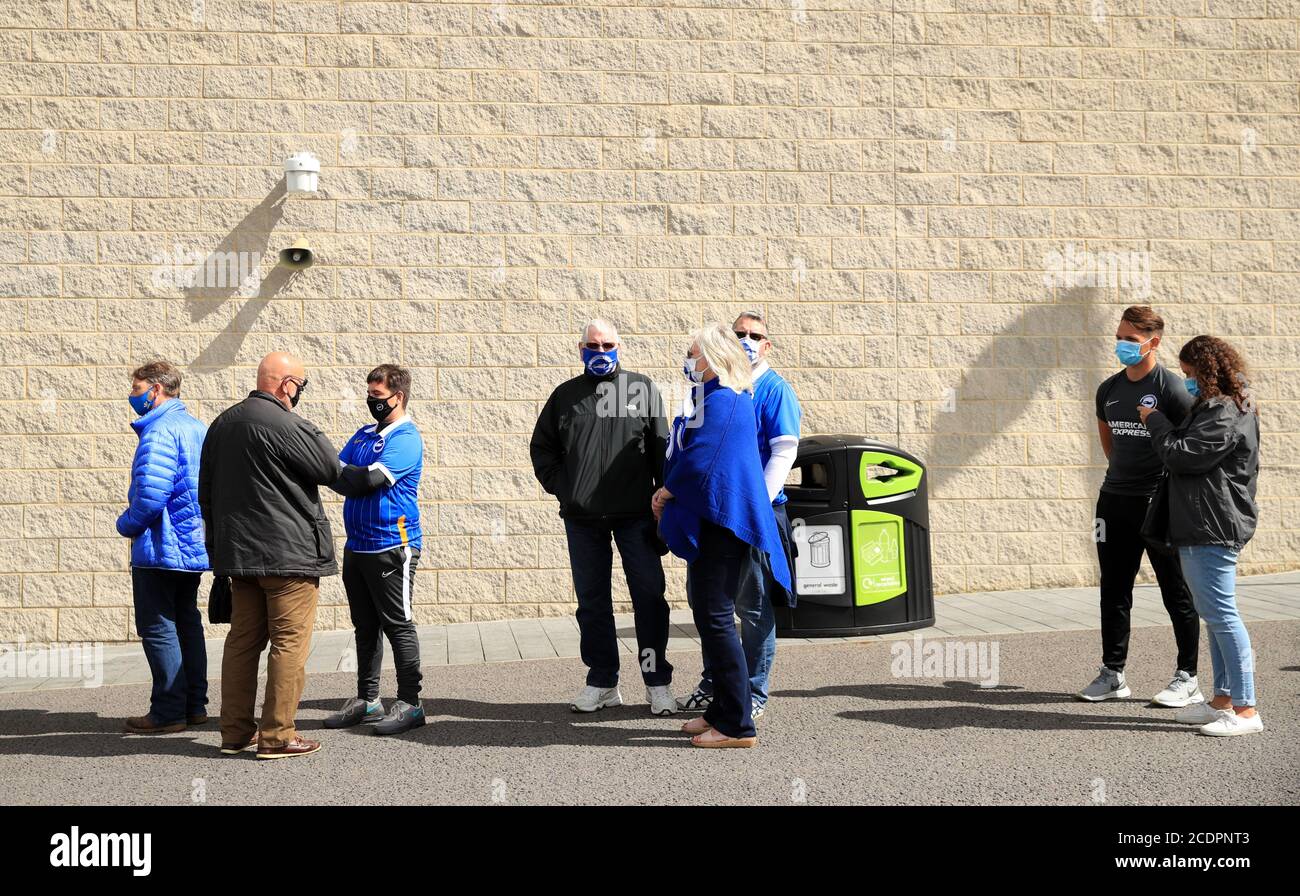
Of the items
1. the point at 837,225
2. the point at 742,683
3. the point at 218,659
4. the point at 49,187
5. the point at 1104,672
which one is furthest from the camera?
the point at 837,225

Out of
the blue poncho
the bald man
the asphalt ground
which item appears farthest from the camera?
the bald man

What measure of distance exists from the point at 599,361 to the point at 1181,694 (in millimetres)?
3436

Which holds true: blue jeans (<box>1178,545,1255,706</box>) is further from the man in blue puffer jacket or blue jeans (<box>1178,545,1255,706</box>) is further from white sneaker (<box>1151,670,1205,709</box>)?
the man in blue puffer jacket

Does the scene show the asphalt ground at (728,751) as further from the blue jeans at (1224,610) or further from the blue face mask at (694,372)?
the blue face mask at (694,372)

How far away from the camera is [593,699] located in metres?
6.32

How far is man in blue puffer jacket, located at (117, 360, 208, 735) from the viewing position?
243 inches

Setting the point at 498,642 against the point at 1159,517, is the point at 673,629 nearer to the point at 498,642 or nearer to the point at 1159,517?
the point at 498,642

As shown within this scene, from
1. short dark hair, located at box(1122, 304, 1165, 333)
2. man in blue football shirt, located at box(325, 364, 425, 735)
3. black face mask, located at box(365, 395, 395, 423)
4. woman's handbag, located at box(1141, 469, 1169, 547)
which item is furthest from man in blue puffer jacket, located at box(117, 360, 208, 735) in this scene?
short dark hair, located at box(1122, 304, 1165, 333)

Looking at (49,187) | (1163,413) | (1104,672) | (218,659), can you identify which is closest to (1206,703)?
(1104,672)

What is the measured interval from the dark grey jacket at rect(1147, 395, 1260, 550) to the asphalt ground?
0.96 meters

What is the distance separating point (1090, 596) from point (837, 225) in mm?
3730

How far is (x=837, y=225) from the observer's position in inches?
397

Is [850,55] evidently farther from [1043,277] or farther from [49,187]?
[49,187]

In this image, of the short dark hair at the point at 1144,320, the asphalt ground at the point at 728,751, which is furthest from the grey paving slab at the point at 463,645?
the short dark hair at the point at 1144,320
